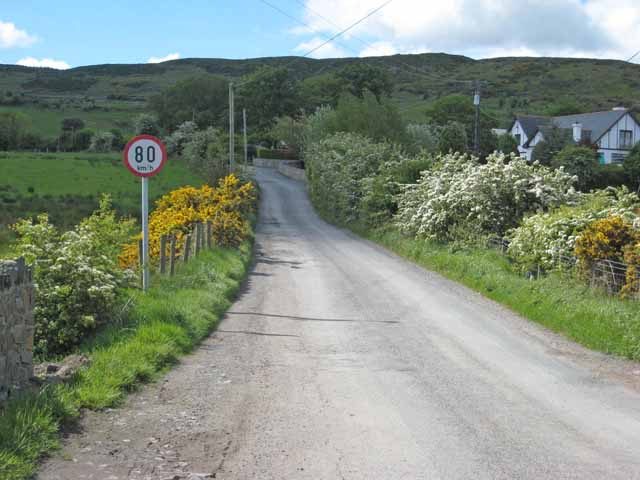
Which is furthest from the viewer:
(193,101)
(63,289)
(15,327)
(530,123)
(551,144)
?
(193,101)

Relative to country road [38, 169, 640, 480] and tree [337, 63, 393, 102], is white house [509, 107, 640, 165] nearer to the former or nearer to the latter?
tree [337, 63, 393, 102]

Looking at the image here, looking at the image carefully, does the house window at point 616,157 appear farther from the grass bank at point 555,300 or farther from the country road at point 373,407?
the country road at point 373,407

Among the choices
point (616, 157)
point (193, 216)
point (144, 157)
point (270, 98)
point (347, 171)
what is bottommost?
point (193, 216)

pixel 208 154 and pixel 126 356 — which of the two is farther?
pixel 208 154

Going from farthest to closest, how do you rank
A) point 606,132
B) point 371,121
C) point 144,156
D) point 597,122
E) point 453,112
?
point 453,112 → point 597,122 → point 606,132 → point 371,121 → point 144,156

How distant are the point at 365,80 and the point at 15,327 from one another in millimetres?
105735

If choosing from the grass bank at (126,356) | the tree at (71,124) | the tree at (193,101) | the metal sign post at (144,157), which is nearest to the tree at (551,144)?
the tree at (193,101)

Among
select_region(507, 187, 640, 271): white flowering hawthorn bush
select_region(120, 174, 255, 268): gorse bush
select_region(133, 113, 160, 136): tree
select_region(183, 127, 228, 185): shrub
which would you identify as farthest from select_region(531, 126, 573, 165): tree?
select_region(507, 187, 640, 271): white flowering hawthorn bush

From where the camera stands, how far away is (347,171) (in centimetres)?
4194

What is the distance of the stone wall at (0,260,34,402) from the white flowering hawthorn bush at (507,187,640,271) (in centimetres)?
1170

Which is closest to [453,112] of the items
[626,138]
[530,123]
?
[530,123]

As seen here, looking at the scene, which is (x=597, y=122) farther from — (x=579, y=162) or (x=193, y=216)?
(x=193, y=216)

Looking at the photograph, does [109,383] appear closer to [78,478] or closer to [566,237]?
[78,478]

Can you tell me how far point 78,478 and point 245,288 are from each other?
508 inches
